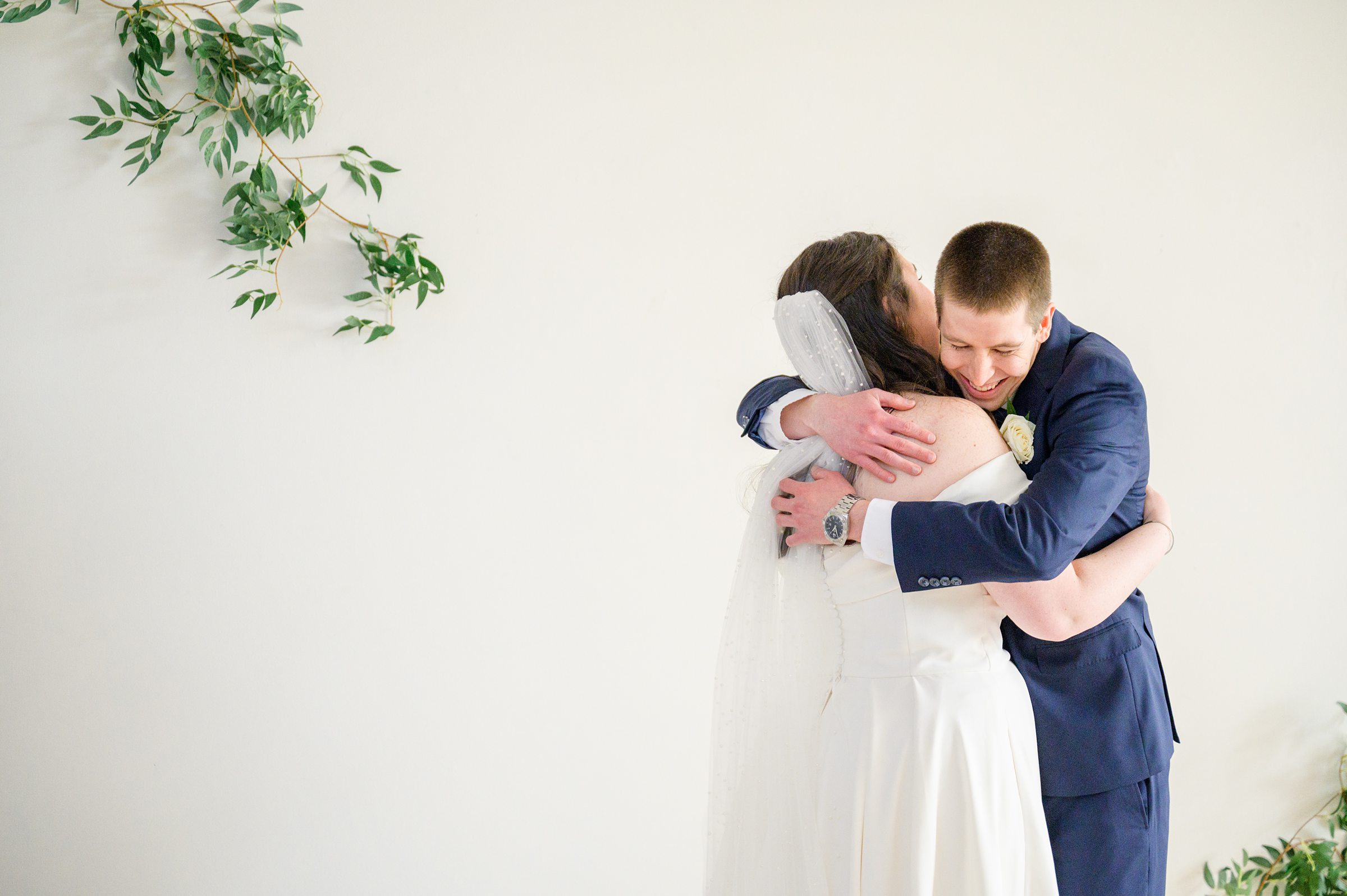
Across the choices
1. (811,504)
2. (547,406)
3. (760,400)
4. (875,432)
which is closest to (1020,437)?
(875,432)

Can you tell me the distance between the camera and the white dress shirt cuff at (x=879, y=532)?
1273 mm

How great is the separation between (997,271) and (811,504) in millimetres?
455

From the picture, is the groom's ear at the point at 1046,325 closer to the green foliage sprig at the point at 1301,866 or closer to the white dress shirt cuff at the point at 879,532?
the white dress shirt cuff at the point at 879,532

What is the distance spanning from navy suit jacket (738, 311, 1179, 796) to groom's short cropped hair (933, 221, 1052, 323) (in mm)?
130

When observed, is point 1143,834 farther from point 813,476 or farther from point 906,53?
point 906,53

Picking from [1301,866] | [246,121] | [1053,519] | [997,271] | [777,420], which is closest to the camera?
[1053,519]

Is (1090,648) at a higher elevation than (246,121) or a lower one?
lower

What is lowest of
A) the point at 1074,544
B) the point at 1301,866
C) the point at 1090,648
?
the point at 1301,866

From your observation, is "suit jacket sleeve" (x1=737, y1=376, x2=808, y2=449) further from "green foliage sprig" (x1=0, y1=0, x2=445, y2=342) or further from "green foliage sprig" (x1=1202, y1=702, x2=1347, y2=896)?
"green foliage sprig" (x1=1202, y1=702, x2=1347, y2=896)

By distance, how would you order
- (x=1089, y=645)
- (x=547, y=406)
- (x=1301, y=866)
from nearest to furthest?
(x=1089, y=645) < (x=547, y=406) < (x=1301, y=866)

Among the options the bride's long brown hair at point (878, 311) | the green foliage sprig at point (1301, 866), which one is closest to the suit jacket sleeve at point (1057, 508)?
the bride's long brown hair at point (878, 311)

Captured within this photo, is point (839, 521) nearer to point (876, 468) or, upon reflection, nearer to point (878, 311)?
point (876, 468)

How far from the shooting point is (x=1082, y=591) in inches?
51.7

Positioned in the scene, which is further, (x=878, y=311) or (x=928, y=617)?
(x=878, y=311)
